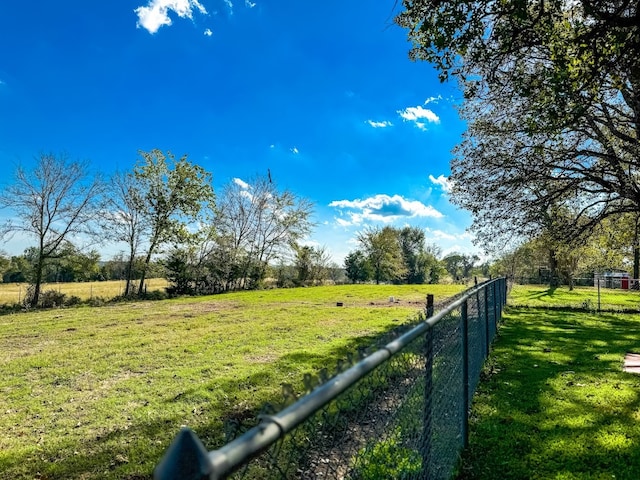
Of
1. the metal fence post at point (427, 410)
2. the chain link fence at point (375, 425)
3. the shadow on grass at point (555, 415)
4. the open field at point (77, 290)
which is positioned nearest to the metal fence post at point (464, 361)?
the chain link fence at point (375, 425)

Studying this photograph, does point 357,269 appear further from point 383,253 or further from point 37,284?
point 37,284

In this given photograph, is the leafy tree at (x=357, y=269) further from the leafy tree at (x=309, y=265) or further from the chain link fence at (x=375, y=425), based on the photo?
the chain link fence at (x=375, y=425)

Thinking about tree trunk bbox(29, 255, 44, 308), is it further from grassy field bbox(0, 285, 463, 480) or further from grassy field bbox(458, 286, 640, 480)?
grassy field bbox(458, 286, 640, 480)

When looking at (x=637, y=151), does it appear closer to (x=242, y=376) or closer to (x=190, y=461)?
(x=242, y=376)

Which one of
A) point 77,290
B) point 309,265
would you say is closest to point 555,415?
point 77,290

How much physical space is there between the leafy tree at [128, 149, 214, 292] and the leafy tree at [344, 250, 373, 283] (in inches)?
805

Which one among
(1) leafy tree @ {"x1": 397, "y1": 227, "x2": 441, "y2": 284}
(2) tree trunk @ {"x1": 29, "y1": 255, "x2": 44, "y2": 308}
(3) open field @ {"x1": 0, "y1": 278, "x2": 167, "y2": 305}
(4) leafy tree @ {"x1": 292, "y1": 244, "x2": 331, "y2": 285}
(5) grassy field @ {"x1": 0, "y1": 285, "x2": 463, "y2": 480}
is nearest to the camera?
(5) grassy field @ {"x1": 0, "y1": 285, "x2": 463, "y2": 480}

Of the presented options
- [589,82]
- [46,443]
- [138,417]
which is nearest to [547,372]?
[589,82]

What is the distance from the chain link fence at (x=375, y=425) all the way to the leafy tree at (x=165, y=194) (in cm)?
2345

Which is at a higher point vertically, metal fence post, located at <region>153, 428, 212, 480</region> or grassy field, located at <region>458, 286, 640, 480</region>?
metal fence post, located at <region>153, 428, 212, 480</region>

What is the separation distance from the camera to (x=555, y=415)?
4211 mm

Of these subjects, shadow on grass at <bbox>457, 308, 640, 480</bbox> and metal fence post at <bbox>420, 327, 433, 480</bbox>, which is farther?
shadow on grass at <bbox>457, 308, 640, 480</bbox>

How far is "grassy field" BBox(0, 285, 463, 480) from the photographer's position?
376 cm

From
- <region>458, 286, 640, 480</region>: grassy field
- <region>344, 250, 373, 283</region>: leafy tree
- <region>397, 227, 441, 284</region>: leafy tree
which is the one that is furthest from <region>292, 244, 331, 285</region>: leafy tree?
<region>458, 286, 640, 480</region>: grassy field
